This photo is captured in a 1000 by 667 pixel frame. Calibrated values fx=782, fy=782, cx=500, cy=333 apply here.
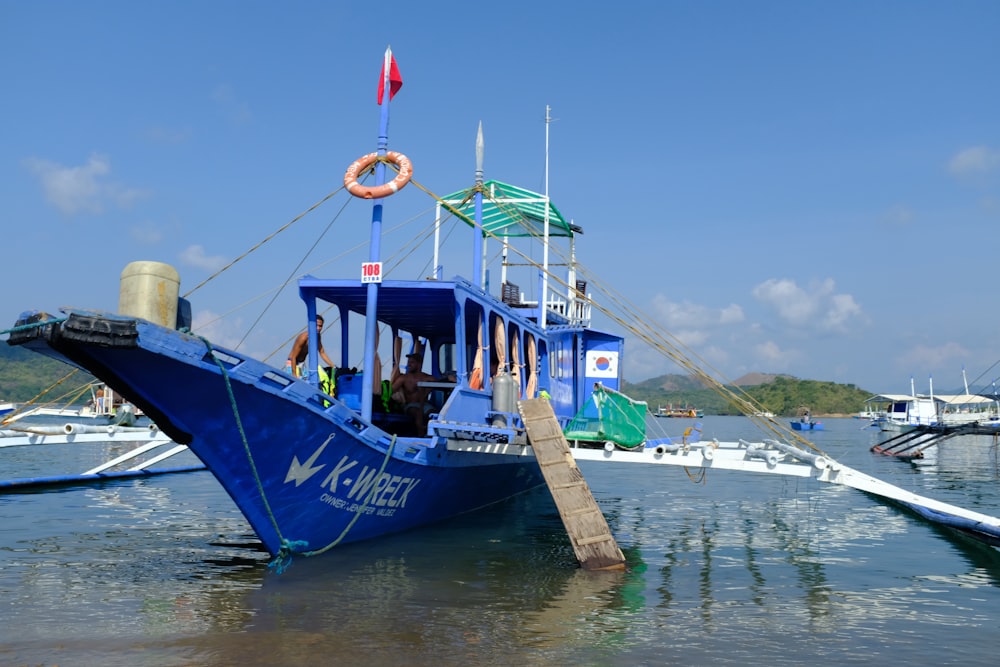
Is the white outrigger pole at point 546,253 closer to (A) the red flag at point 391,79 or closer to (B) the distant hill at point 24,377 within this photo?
(A) the red flag at point 391,79

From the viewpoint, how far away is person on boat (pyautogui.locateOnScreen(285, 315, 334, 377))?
493 inches

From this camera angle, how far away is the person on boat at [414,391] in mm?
13375

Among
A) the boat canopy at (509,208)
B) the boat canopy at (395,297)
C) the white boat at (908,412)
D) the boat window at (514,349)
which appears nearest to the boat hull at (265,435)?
the boat canopy at (395,297)

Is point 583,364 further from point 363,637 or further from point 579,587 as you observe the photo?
point 363,637

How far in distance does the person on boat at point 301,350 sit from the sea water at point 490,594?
2.77 metres

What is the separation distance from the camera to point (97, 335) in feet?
23.9

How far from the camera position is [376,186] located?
39.2ft

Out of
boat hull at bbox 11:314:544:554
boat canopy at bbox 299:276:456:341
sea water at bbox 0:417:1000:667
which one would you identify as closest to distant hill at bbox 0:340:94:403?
boat canopy at bbox 299:276:456:341

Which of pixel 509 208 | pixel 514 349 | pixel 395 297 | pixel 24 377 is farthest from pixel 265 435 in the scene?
pixel 24 377

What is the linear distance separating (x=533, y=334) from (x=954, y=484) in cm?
1613

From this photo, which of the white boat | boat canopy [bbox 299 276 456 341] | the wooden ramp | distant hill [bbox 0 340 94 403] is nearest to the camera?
the wooden ramp

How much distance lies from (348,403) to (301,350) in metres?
1.15

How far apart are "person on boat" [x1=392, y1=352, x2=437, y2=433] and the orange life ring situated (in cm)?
315

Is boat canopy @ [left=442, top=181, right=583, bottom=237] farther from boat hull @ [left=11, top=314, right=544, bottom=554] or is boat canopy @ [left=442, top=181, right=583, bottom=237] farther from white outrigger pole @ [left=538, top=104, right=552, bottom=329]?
boat hull @ [left=11, top=314, right=544, bottom=554]
